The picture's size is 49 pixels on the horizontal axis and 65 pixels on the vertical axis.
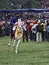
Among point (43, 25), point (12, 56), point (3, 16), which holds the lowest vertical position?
point (3, 16)

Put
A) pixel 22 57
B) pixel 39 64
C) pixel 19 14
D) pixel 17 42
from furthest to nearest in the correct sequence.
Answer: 1. pixel 19 14
2. pixel 17 42
3. pixel 22 57
4. pixel 39 64

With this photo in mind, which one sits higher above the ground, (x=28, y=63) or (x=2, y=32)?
(x=28, y=63)

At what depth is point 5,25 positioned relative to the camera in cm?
3803

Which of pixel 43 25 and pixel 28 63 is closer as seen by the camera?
→ pixel 28 63

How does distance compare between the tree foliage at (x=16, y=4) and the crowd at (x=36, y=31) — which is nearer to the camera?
the crowd at (x=36, y=31)

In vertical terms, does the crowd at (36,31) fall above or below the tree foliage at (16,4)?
above

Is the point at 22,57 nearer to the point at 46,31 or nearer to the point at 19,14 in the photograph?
the point at 46,31

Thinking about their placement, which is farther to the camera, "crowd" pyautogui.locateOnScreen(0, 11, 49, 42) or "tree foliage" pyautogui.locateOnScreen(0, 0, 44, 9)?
"tree foliage" pyautogui.locateOnScreen(0, 0, 44, 9)

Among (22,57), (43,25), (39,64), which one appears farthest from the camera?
(43,25)

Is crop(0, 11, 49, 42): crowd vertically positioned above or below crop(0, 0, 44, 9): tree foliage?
above

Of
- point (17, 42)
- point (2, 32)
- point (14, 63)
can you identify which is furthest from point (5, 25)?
point (14, 63)

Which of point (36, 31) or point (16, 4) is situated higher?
point (36, 31)

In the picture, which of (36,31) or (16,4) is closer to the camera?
(36,31)

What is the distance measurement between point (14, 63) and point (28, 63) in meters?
0.60
